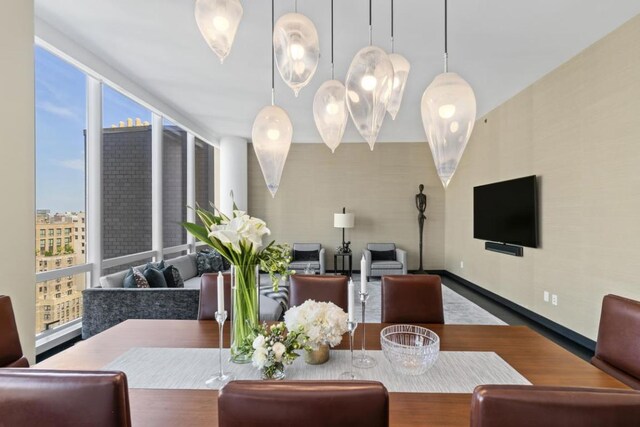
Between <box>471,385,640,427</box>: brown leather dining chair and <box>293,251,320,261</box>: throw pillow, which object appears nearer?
<box>471,385,640,427</box>: brown leather dining chair

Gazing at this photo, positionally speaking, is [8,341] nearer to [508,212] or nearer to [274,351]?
[274,351]

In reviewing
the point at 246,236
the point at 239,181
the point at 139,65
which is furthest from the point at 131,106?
the point at 246,236

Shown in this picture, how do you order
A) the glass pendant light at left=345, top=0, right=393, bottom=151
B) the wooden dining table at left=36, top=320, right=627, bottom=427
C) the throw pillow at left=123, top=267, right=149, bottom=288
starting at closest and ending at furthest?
the wooden dining table at left=36, top=320, right=627, bottom=427, the glass pendant light at left=345, top=0, right=393, bottom=151, the throw pillow at left=123, top=267, right=149, bottom=288

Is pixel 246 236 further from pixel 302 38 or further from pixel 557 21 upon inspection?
pixel 557 21

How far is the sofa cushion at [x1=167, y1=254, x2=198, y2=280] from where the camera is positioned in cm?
441

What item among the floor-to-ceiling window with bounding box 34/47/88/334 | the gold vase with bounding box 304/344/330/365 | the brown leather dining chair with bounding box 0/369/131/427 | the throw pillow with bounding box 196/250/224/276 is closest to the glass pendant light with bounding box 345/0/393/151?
the gold vase with bounding box 304/344/330/365

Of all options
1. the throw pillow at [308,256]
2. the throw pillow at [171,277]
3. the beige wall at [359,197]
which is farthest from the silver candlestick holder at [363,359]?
the beige wall at [359,197]

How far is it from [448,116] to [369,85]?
40cm

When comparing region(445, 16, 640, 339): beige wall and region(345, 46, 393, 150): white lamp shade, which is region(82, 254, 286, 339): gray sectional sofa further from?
region(445, 16, 640, 339): beige wall

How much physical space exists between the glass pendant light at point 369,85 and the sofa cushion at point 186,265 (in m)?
Result: 3.61

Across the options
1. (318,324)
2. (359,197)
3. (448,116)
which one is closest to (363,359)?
(318,324)

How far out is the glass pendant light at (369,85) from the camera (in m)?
1.54

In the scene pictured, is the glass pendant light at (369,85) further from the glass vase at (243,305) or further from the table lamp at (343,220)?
the table lamp at (343,220)

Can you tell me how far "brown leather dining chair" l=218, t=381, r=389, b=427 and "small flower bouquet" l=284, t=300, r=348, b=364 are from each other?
1.84 ft
